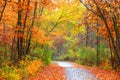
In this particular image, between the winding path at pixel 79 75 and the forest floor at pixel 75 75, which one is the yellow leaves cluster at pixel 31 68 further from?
the winding path at pixel 79 75

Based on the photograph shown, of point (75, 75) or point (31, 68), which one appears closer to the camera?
point (75, 75)

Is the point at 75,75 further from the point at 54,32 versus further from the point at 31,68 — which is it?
the point at 54,32

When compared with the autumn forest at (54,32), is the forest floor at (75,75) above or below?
below

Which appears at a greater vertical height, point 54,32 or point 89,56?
point 54,32

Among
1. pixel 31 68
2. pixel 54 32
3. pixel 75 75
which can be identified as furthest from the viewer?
pixel 54 32

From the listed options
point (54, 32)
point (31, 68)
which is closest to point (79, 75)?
point (31, 68)

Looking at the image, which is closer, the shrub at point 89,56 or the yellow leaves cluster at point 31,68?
the yellow leaves cluster at point 31,68

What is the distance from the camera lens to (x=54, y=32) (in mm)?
36188

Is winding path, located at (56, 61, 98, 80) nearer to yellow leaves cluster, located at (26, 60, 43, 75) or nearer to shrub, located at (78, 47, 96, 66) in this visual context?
yellow leaves cluster, located at (26, 60, 43, 75)

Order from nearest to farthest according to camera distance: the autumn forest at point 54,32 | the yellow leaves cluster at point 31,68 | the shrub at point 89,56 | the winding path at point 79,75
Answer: the winding path at point 79,75 < the yellow leaves cluster at point 31,68 < the autumn forest at point 54,32 < the shrub at point 89,56

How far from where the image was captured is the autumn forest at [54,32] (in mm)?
19125

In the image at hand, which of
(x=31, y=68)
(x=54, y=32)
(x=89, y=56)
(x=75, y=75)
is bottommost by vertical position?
(x=89, y=56)

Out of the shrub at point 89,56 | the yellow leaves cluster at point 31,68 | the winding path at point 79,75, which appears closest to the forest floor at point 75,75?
the winding path at point 79,75

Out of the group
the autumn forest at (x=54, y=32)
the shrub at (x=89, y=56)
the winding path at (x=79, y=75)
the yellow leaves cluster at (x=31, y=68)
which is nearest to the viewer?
the winding path at (x=79, y=75)
